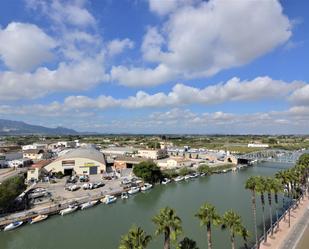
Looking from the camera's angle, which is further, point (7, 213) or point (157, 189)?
point (157, 189)

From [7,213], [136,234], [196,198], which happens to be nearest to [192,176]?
[196,198]

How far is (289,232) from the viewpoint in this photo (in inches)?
1426

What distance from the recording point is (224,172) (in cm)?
10319

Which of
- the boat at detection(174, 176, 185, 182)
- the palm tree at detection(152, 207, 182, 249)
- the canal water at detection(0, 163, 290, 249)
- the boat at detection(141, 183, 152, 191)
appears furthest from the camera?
the boat at detection(174, 176, 185, 182)

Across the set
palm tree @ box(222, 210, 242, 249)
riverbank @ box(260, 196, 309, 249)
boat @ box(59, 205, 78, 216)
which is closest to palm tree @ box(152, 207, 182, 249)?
palm tree @ box(222, 210, 242, 249)

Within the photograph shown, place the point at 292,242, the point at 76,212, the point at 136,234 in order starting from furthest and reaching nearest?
the point at 76,212
the point at 292,242
the point at 136,234

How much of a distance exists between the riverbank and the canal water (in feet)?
10.2

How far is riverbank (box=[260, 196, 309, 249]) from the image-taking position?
107ft

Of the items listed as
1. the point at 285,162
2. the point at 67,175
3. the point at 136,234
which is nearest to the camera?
the point at 136,234

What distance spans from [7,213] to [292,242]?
40591 mm

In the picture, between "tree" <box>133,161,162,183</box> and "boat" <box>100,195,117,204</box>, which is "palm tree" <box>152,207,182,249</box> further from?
"tree" <box>133,161,162,183</box>

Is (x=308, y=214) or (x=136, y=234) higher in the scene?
(x=136, y=234)

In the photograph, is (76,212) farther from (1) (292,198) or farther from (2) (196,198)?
(1) (292,198)

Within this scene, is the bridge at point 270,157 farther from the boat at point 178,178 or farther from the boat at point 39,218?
the boat at point 39,218
